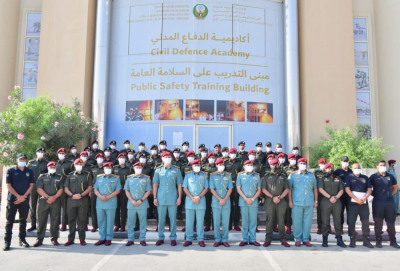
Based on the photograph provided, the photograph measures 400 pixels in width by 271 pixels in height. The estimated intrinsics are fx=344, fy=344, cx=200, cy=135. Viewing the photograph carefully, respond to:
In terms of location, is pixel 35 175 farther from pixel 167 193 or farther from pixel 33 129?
pixel 167 193

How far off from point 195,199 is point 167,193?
2.06ft

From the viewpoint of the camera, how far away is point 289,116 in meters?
12.9

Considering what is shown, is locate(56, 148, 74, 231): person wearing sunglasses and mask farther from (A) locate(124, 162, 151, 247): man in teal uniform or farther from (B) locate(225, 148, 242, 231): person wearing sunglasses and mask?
(B) locate(225, 148, 242, 231): person wearing sunglasses and mask

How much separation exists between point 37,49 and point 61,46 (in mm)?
2332

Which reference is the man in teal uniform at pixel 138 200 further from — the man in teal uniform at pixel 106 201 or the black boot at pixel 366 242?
the black boot at pixel 366 242

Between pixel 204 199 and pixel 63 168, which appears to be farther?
pixel 63 168

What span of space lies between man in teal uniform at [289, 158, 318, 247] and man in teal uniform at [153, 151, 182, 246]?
240cm

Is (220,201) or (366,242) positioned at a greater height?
(220,201)

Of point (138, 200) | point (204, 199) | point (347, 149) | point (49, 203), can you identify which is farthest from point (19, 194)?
point (347, 149)

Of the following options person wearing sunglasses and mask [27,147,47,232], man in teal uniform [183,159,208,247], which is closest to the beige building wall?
man in teal uniform [183,159,208,247]

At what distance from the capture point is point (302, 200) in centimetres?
708

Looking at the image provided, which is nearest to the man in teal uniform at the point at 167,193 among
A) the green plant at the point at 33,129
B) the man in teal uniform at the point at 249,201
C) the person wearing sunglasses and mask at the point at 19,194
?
the man in teal uniform at the point at 249,201

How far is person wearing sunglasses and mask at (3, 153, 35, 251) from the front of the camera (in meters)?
6.62

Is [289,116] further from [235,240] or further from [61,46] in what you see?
[61,46]
